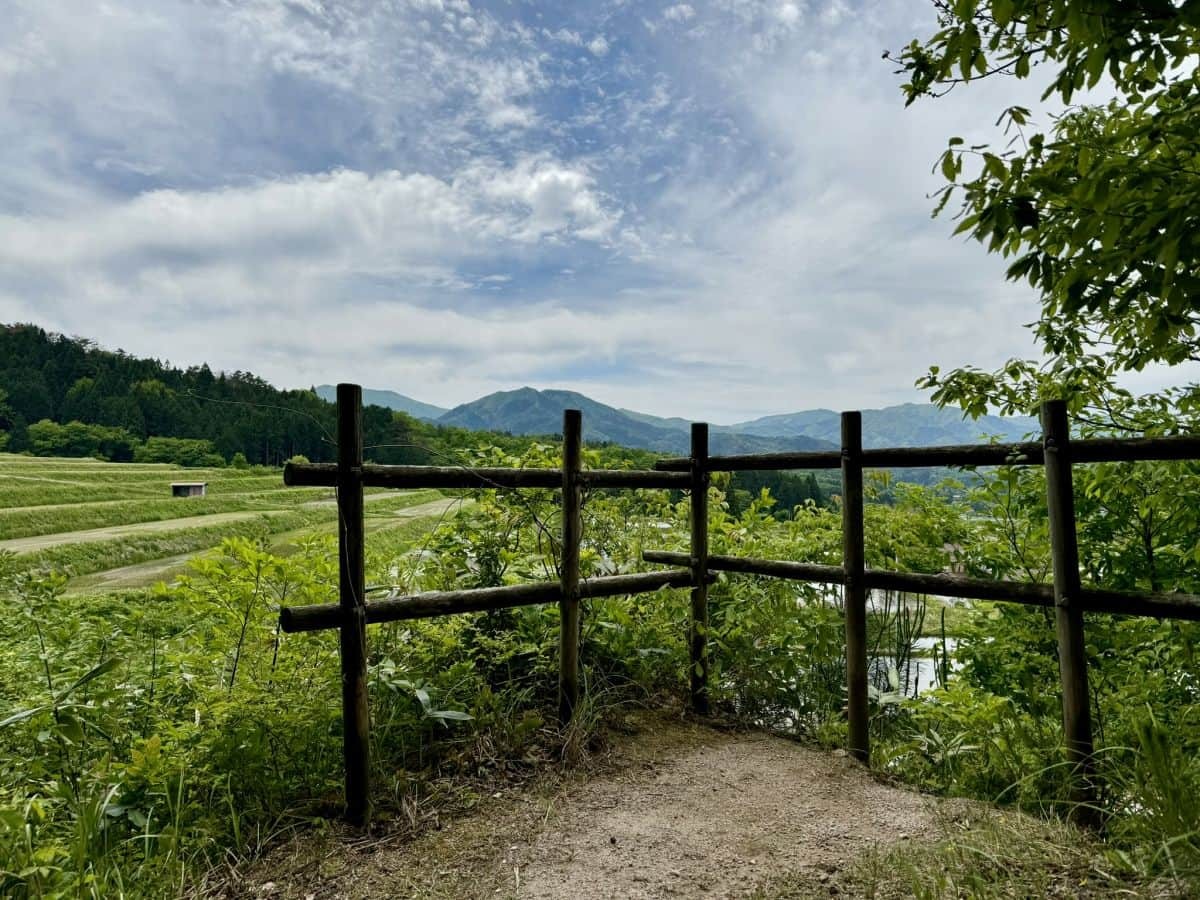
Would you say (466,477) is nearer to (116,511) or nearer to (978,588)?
(978,588)

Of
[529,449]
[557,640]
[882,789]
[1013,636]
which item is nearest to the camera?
[882,789]

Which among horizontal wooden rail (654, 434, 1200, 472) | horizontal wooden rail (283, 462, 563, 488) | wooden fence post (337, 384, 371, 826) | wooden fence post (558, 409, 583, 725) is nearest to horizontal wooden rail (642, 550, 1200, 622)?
horizontal wooden rail (654, 434, 1200, 472)

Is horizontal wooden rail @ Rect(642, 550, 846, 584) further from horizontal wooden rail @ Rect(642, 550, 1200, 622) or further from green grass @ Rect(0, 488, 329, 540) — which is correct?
green grass @ Rect(0, 488, 329, 540)

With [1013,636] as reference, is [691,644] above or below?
below

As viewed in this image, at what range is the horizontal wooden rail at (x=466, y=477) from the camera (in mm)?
2989

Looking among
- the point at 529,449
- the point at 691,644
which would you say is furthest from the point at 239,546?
the point at 691,644

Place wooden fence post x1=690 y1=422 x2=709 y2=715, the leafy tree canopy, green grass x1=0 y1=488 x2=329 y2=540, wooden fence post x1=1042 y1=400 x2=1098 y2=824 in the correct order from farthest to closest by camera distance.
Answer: green grass x1=0 y1=488 x2=329 y2=540 < wooden fence post x1=690 y1=422 x2=709 y2=715 < wooden fence post x1=1042 y1=400 x2=1098 y2=824 < the leafy tree canopy

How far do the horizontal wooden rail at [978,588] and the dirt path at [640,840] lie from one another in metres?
1.13

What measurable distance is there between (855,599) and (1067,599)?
1137mm

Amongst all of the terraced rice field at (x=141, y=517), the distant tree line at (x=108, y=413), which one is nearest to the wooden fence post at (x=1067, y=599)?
the terraced rice field at (x=141, y=517)

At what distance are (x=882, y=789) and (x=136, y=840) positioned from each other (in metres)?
3.64

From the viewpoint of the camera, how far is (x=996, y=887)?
2.22 m

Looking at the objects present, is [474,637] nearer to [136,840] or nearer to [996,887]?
[136,840]

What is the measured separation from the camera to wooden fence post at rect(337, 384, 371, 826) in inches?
118
